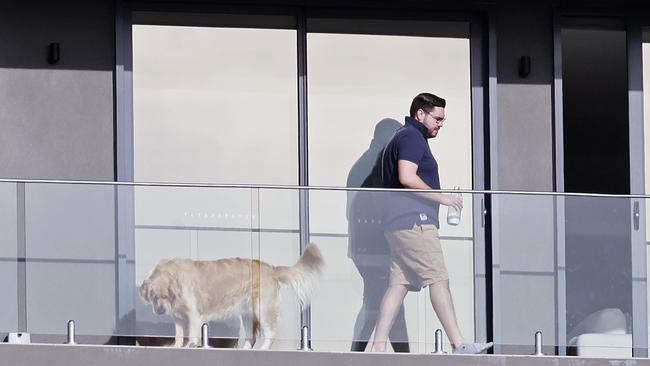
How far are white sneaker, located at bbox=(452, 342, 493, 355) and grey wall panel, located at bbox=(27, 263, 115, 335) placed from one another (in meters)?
2.32

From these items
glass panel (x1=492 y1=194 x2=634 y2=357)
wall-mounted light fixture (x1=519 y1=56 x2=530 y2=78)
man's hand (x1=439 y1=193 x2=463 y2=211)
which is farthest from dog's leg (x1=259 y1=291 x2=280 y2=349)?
wall-mounted light fixture (x1=519 y1=56 x2=530 y2=78)

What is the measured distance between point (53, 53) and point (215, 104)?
1.31 meters

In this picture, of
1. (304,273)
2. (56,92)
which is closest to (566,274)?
(304,273)

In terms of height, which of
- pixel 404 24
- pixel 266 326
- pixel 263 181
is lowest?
pixel 266 326

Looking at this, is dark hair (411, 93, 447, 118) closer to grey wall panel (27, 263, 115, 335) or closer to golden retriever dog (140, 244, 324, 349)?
golden retriever dog (140, 244, 324, 349)

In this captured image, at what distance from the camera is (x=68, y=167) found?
1581 centimetres

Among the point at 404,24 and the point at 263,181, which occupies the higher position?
the point at 404,24

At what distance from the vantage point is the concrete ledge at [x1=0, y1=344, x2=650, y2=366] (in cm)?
1372

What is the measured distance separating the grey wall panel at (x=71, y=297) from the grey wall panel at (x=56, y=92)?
76.6 inches

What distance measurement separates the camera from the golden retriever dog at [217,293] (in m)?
13.9

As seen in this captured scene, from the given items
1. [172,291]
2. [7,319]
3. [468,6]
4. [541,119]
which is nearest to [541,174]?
[541,119]

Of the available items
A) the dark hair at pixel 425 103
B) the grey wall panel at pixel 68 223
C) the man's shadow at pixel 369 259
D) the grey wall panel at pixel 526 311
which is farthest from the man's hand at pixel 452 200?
the grey wall panel at pixel 68 223

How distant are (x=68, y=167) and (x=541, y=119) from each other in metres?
3.68

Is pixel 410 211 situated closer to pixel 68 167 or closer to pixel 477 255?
pixel 477 255
